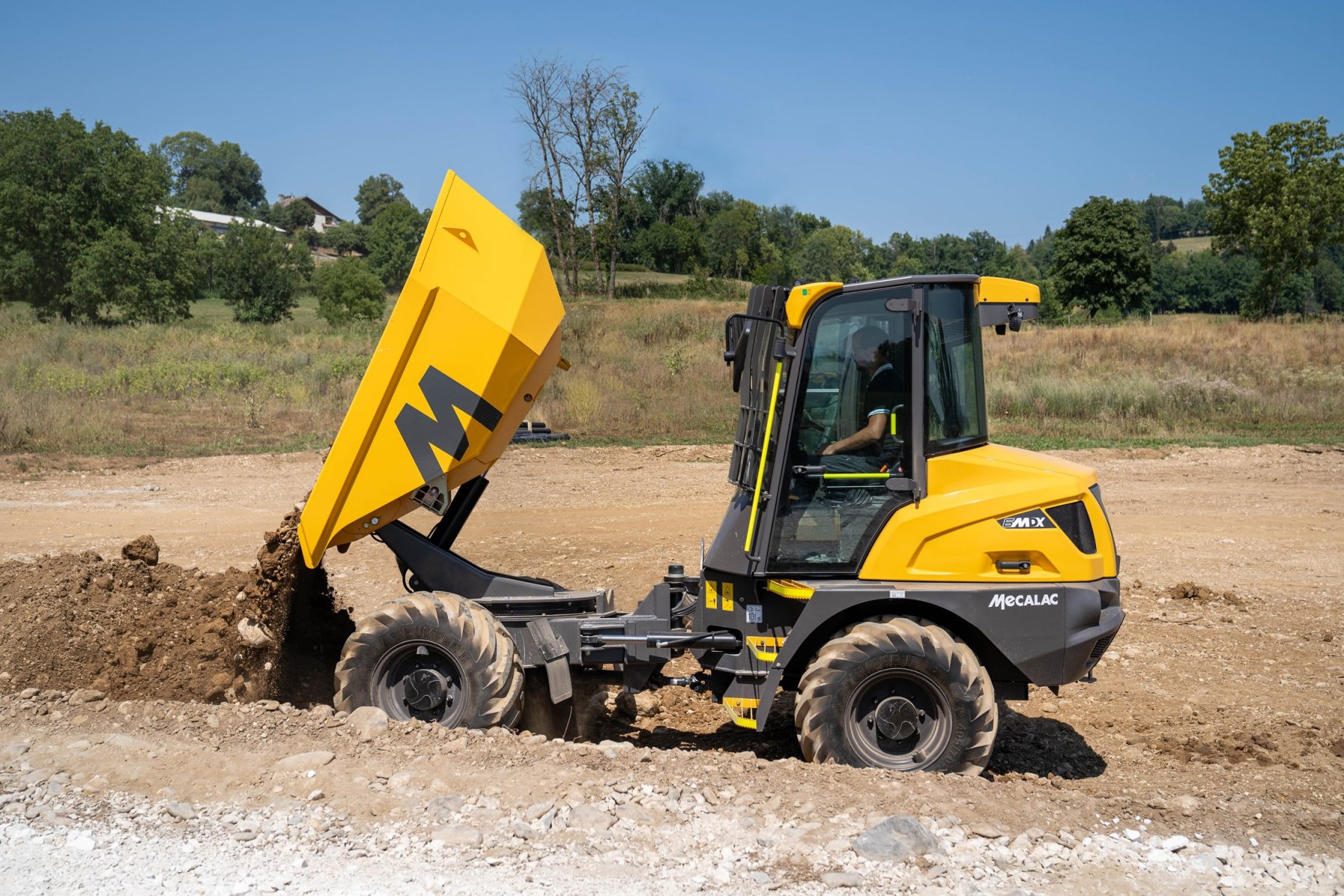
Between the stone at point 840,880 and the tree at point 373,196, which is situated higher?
the tree at point 373,196

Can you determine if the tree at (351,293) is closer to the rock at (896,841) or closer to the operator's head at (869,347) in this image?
the operator's head at (869,347)

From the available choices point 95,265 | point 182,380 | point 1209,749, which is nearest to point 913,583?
point 1209,749

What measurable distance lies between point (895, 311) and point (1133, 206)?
5349 cm

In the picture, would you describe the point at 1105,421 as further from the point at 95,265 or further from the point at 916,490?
the point at 95,265

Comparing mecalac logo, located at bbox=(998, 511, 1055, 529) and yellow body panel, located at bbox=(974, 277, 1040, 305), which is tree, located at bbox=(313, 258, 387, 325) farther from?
mecalac logo, located at bbox=(998, 511, 1055, 529)

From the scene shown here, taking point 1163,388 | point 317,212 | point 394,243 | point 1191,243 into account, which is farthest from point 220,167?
point 1163,388

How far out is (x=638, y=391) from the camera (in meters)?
21.6

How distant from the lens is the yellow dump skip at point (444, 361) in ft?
17.3

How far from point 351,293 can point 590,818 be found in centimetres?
4932

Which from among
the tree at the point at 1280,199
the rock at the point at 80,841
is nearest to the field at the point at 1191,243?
the tree at the point at 1280,199

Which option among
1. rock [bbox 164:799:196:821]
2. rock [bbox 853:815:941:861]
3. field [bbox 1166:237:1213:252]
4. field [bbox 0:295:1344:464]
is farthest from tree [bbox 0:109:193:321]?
field [bbox 1166:237:1213:252]

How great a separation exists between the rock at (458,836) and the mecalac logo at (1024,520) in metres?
2.85

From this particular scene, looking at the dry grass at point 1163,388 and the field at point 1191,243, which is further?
the field at point 1191,243

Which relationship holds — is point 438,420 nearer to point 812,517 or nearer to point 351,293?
point 812,517
